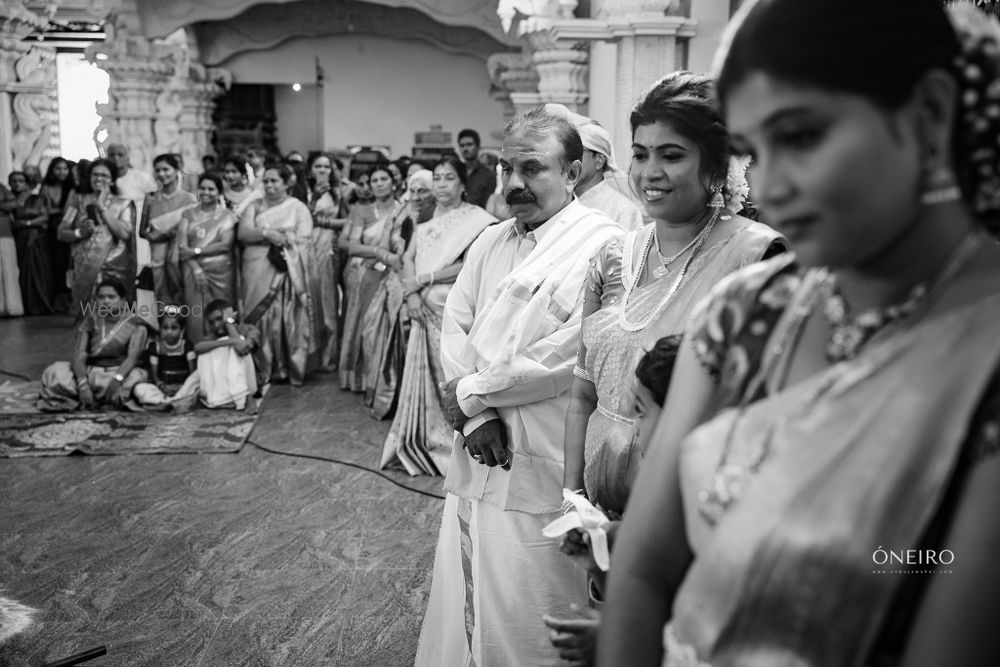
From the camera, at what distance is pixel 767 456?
28.3 inches

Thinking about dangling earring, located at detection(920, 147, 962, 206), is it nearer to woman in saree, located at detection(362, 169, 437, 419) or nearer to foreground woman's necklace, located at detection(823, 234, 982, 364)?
foreground woman's necklace, located at detection(823, 234, 982, 364)

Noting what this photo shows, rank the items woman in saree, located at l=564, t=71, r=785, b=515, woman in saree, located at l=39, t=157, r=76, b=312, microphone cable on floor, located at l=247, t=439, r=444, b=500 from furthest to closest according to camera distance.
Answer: woman in saree, located at l=39, t=157, r=76, b=312
microphone cable on floor, located at l=247, t=439, r=444, b=500
woman in saree, located at l=564, t=71, r=785, b=515

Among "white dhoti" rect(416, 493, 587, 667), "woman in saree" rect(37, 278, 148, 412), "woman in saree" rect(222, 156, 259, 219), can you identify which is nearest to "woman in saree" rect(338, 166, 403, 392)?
"woman in saree" rect(222, 156, 259, 219)

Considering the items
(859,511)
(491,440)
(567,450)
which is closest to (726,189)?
(567,450)

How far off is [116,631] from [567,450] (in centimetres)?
170

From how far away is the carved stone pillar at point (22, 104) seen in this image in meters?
11.1

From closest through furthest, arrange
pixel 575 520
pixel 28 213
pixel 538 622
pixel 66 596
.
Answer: pixel 575 520 → pixel 538 622 → pixel 66 596 → pixel 28 213

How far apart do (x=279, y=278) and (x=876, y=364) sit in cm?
613

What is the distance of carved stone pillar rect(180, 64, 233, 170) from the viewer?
1186 cm

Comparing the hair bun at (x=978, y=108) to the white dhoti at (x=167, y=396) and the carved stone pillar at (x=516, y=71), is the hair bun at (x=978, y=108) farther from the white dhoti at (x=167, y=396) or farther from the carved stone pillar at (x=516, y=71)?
the carved stone pillar at (x=516, y=71)

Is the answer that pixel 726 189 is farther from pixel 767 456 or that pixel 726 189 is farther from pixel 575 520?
pixel 767 456

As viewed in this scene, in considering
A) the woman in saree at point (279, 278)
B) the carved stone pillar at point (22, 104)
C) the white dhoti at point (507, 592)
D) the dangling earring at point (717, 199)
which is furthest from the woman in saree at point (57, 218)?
the dangling earring at point (717, 199)

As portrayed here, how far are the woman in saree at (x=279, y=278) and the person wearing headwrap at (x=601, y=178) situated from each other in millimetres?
3761

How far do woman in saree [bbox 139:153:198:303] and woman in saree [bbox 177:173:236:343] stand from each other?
117mm
